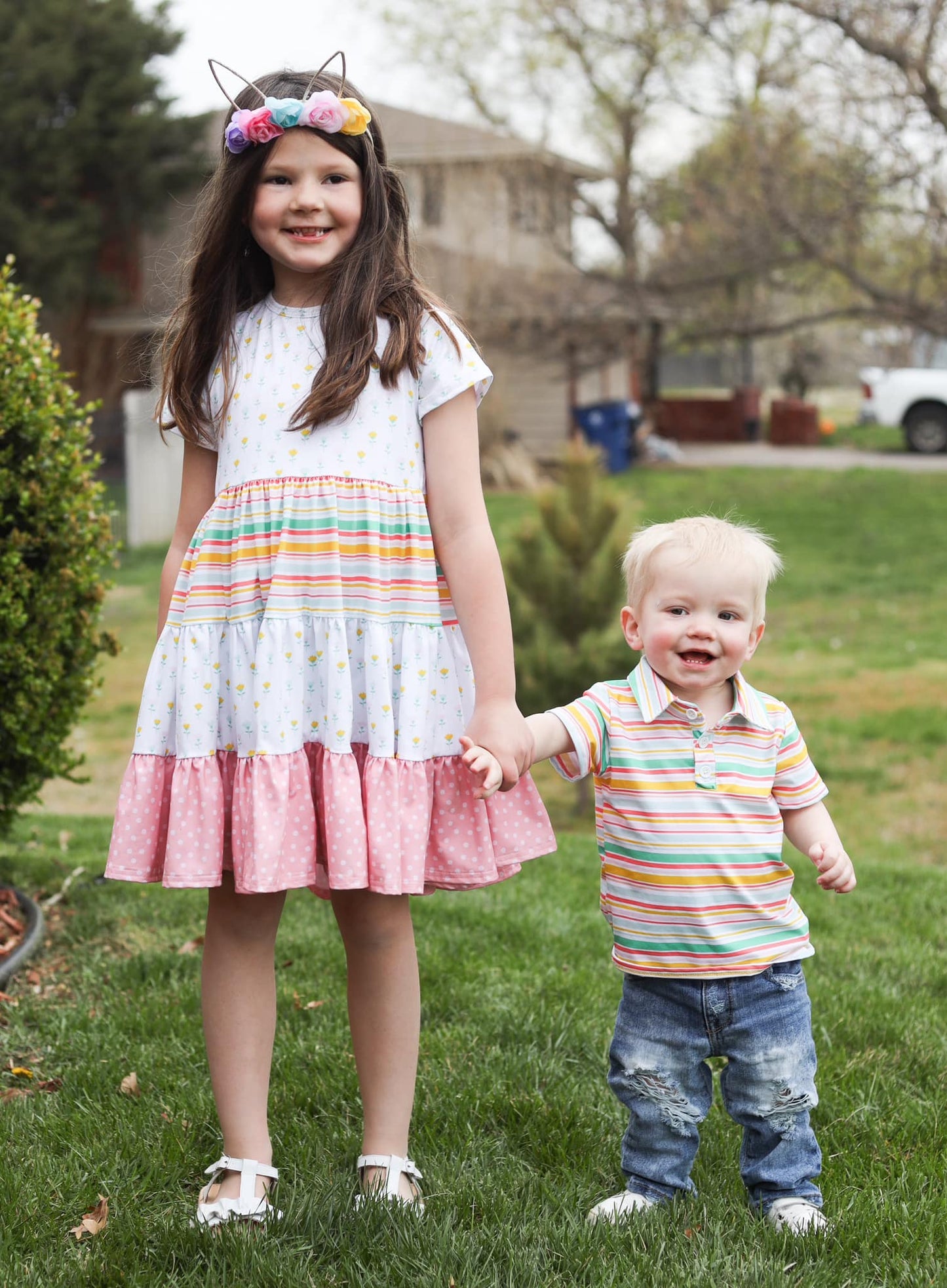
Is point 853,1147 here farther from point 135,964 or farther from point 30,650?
point 30,650

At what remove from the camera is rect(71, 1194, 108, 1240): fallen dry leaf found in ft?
7.32

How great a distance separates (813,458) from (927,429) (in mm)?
1966

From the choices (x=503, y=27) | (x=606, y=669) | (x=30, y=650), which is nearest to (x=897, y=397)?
(x=503, y=27)

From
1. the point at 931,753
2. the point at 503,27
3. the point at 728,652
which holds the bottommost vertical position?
the point at 931,753

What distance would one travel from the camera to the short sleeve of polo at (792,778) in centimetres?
226

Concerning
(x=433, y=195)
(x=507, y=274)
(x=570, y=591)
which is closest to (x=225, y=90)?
(x=570, y=591)

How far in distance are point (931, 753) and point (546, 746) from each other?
7.04 meters

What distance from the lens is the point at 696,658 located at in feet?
7.36

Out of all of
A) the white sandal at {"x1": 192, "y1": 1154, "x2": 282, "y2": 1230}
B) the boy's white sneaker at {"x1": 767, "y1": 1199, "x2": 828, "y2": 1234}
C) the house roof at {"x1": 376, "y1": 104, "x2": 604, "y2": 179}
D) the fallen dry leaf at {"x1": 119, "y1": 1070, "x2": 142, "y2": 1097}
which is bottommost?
the fallen dry leaf at {"x1": 119, "y1": 1070, "x2": 142, "y2": 1097}

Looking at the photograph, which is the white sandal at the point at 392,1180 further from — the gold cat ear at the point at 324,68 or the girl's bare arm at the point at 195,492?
the gold cat ear at the point at 324,68

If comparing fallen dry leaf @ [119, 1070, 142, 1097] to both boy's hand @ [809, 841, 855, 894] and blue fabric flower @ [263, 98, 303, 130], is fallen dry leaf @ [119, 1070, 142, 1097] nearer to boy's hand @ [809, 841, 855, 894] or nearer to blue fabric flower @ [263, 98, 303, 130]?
boy's hand @ [809, 841, 855, 894]

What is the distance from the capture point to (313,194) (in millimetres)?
2301

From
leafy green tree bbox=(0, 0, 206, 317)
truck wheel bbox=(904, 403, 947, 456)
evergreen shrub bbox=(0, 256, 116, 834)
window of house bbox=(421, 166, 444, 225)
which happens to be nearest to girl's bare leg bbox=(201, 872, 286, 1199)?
evergreen shrub bbox=(0, 256, 116, 834)

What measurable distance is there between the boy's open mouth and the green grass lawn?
89cm
